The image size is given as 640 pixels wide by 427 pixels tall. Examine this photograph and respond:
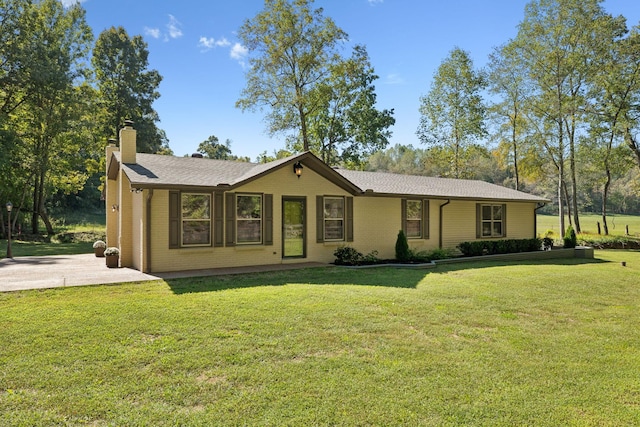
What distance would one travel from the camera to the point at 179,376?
363 centimetres

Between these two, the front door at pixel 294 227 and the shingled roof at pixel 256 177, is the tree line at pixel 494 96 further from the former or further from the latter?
the front door at pixel 294 227

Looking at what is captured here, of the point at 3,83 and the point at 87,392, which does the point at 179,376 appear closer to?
the point at 87,392

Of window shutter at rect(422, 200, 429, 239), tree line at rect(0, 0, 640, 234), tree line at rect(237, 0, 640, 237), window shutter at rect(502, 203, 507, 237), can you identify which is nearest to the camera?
window shutter at rect(422, 200, 429, 239)

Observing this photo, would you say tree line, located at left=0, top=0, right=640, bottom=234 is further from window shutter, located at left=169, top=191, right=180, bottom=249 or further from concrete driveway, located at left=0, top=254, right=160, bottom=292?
window shutter, located at left=169, top=191, right=180, bottom=249

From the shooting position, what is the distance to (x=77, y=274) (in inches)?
353

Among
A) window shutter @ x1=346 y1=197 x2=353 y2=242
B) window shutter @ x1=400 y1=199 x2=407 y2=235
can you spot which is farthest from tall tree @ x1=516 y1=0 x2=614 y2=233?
window shutter @ x1=346 y1=197 x2=353 y2=242

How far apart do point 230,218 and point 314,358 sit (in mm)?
6685

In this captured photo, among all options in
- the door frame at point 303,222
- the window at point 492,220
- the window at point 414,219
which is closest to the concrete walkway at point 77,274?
the door frame at point 303,222

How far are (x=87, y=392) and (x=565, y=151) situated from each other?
1087 inches

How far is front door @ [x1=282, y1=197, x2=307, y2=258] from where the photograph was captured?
1121 cm

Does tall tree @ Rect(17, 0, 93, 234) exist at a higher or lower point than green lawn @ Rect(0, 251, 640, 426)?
higher

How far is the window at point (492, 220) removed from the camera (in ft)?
50.0

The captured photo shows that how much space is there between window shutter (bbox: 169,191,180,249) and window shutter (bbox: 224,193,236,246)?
1239 millimetres

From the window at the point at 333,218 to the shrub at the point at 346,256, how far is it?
52 cm
